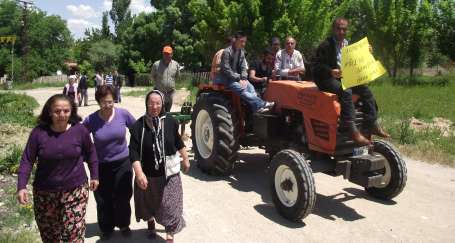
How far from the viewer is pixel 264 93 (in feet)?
21.1

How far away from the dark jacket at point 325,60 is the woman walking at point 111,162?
2157 mm

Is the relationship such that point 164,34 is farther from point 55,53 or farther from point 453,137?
point 453,137

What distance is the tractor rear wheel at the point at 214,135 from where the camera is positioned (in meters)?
6.29

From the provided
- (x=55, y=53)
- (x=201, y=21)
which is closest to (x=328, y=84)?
(x=201, y=21)

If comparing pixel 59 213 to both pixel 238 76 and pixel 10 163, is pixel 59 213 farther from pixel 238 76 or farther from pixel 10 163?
pixel 10 163

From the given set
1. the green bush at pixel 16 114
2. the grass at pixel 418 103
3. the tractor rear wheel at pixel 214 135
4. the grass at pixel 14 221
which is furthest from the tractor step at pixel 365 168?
the green bush at pixel 16 114

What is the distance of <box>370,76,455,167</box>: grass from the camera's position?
8.28 meters

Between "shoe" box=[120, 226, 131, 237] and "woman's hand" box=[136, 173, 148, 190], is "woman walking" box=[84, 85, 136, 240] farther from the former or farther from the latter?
"woman's hand" box=[136, 173, 148, 190]

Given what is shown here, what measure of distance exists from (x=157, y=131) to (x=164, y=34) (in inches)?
1455

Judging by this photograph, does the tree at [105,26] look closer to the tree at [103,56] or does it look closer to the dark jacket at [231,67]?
the tree at [103,56]

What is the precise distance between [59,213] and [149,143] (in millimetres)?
1000

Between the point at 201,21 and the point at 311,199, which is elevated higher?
the point at 201,21

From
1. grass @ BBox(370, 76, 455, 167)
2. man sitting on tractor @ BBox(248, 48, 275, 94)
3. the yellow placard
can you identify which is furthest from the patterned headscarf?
grass @ BBox(370, 76, 455, 167)

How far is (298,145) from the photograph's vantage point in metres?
5.70
